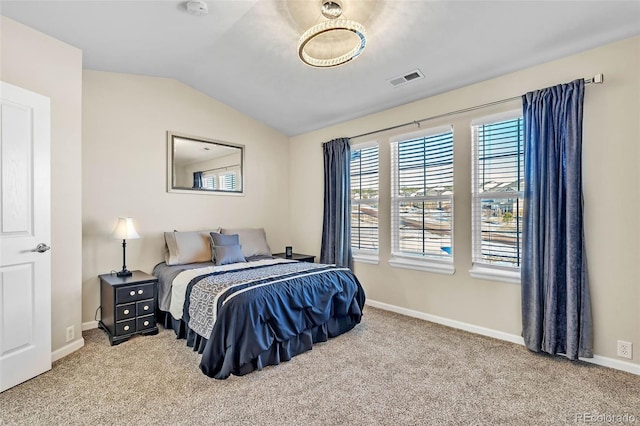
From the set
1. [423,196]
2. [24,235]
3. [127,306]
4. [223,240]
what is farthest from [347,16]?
[127,306]

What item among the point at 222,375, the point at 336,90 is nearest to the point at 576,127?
the point at 336,90

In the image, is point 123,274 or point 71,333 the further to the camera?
point 123,274

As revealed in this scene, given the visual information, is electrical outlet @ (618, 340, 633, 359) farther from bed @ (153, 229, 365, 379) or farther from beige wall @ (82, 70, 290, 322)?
beige wall @ (82, 70, 290, 322)

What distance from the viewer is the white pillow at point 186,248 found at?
3771 mm

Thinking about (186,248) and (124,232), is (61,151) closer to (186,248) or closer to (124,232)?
(124,232)

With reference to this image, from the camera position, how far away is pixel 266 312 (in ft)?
8.27

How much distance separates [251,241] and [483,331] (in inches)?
119

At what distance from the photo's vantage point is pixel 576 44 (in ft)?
8.56

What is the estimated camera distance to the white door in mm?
2199

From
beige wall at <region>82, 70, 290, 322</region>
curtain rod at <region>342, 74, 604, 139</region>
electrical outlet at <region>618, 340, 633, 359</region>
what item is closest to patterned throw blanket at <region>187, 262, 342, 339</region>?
beige wall at <region>82, 70, 290, 322</region>

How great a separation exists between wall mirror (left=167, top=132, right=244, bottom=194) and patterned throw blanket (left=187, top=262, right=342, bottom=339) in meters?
1.63

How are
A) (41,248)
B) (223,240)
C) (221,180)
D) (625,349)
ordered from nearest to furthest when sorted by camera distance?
(41,248), (625,349), (223,240), (221,180)

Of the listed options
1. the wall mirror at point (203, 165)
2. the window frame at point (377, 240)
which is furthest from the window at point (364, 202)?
the wall mirror at point (203, 165)

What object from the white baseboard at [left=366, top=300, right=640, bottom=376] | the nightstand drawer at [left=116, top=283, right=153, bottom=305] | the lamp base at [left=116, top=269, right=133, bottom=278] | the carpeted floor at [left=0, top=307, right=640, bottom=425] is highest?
the lamp base at [left=116, top=269, right=133, bottom=278]
